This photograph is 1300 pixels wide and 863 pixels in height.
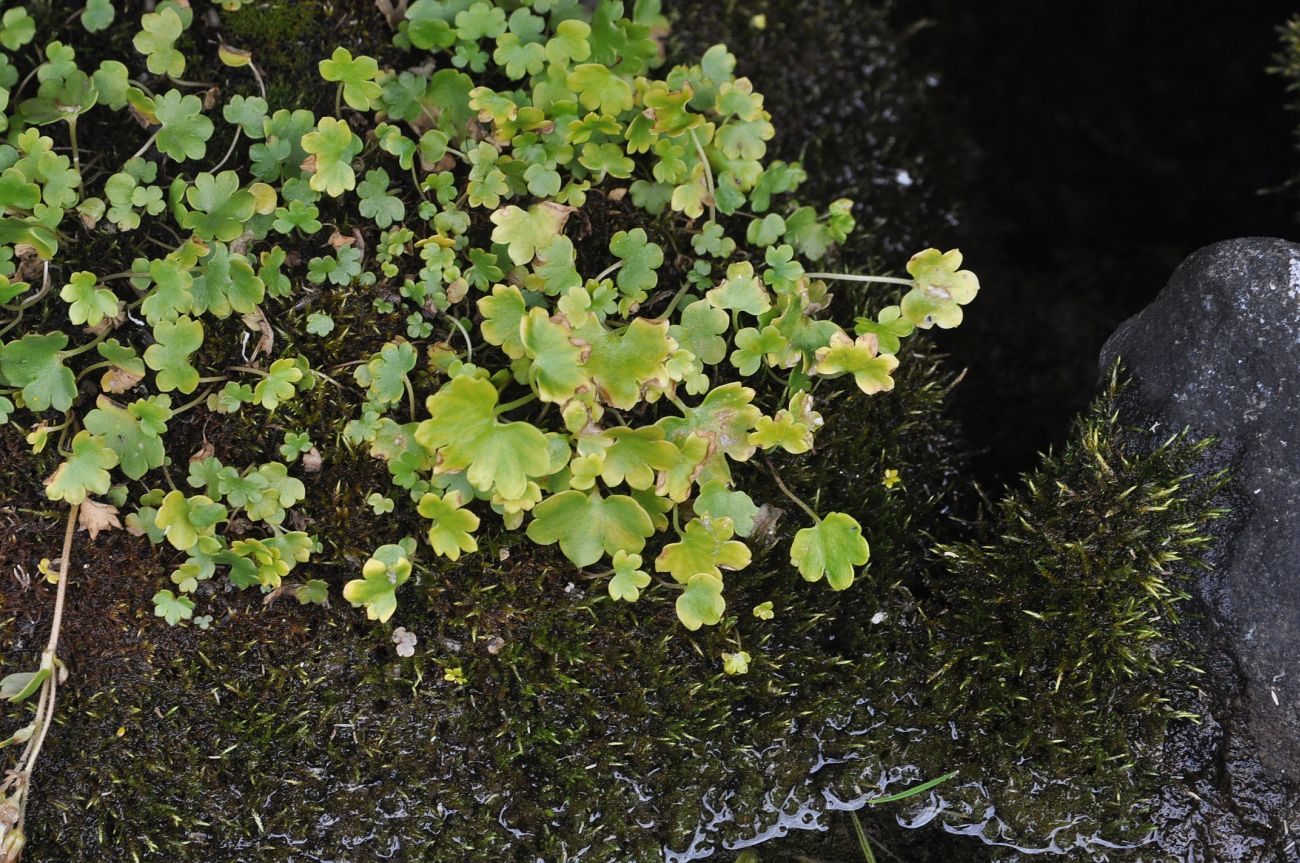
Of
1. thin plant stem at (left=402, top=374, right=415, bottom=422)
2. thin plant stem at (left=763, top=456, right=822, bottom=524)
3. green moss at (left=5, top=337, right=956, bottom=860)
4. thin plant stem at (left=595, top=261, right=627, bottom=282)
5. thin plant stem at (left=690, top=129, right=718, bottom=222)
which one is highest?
thin plant stem at (left=690, top=129, right=718, bottom=222)

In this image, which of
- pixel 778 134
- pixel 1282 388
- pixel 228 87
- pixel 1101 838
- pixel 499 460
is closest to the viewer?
pixel 499 460

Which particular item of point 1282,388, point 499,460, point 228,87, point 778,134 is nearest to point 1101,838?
point 1282,388

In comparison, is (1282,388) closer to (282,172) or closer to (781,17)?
(781,17)

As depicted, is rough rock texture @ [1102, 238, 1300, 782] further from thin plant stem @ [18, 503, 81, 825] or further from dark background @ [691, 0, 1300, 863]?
thin plant stem @ [18, 503, 81, 825]

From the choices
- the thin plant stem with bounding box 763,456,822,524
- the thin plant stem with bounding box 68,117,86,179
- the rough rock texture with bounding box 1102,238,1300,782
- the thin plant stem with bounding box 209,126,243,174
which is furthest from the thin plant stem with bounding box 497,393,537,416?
the rough rock texture with bounding box 1102,238,1300,782

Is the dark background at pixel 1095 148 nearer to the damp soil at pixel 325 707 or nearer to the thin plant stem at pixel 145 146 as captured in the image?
the damp soil at pixel 325 707

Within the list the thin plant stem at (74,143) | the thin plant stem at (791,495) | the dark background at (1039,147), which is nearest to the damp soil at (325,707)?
the thin plant stem at (791,495)

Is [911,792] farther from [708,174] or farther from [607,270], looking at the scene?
[708,174]
